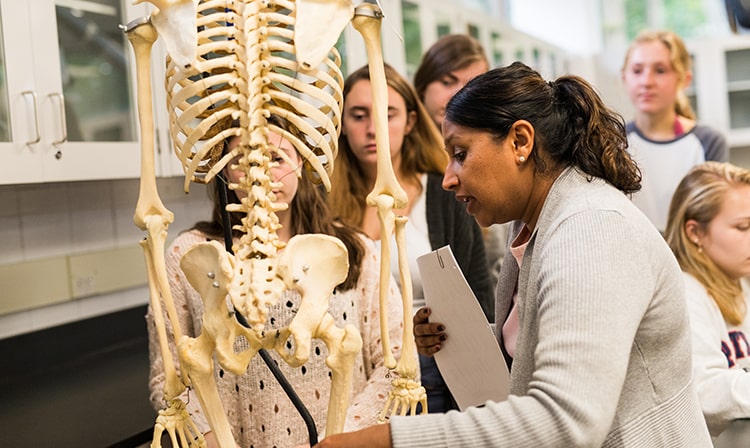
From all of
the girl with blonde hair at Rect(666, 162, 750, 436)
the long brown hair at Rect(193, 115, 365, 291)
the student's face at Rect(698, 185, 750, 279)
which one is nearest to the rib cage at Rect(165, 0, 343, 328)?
the long brown hair at Rect(193, 115, 365, 291)

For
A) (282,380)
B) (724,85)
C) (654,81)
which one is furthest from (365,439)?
(724,85)

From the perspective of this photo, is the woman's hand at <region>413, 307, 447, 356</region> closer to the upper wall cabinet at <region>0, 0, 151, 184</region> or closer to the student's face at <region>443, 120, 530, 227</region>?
the student's face at <region>443, 120, 530, 227</region>

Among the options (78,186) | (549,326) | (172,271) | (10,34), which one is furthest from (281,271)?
(78,186)

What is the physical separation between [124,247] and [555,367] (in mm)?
1860

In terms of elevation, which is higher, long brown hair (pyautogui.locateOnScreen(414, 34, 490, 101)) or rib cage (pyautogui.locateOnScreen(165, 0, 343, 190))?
long brown hair (pyautogui.locateOnScreen(414, 34, 490, 101))

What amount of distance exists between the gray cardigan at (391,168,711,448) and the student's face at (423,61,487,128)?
123cm

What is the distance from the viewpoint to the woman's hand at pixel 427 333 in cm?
123

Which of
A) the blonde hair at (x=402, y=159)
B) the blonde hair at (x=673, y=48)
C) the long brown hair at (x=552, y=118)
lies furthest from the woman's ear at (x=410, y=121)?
the blonde hair at (x=673, y=48)

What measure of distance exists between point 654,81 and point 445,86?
0.94m

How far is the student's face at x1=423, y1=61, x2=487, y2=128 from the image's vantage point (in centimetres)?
218

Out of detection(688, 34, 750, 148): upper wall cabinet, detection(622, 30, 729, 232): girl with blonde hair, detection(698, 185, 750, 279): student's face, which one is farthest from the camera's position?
detection(688, 34, 750, 148): upper wall cabinet

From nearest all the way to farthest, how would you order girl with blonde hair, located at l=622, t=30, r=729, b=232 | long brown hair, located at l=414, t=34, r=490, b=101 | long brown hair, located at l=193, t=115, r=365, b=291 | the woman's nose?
the woman's nose < long brown hair, located at l=193, t=115, r=365, b=291 < long brown hair, located at l=414, t=34, r=490, b=101 < girl with blonde hair, located at l=622, t=30, r=729, b=232

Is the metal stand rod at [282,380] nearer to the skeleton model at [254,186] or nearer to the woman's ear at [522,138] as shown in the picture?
the skeleton model at [254,186]

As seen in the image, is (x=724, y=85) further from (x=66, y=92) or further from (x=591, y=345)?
(x=591, y=345)
